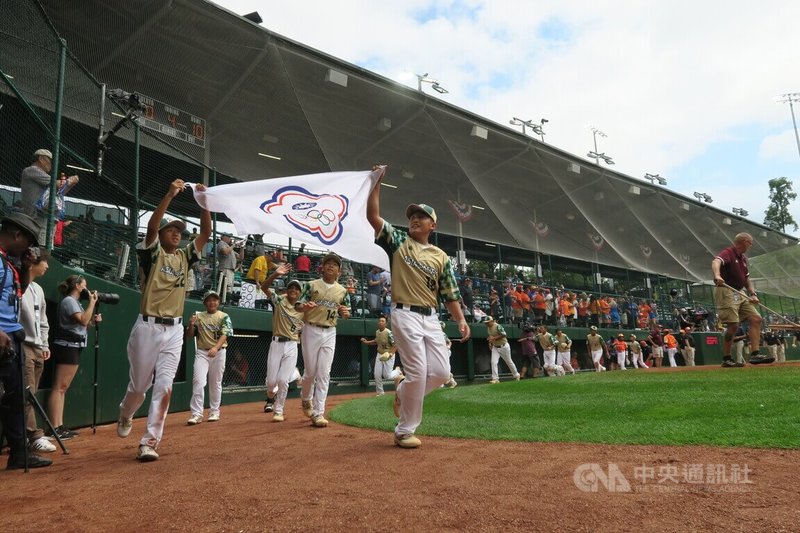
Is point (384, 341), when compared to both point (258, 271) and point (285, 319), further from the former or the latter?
point (285, 319)

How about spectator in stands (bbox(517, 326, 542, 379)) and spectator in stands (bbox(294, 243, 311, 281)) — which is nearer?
spectator in stands (bbox(294, 243, 311, 281))

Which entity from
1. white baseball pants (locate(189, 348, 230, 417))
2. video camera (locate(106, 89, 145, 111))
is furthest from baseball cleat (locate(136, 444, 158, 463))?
video camera (locate(106, 89, 145, 111))

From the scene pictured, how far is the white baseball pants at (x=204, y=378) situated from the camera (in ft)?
27.4

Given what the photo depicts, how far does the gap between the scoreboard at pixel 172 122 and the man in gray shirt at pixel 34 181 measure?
7254 mm

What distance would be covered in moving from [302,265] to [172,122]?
5298 mm

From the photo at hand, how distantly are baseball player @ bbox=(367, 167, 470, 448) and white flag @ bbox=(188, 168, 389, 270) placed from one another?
488 mm

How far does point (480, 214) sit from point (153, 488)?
20383mm

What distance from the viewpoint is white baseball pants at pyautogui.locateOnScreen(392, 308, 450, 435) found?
4805 mm

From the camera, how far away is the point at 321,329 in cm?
705

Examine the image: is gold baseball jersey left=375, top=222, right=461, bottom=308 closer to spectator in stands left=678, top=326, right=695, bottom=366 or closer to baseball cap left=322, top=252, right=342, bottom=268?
baseball cap left=322, top=252, right=342, bottom=268

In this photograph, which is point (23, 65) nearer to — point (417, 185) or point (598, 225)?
point (417, 185)

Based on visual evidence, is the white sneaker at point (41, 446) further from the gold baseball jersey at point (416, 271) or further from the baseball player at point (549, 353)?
the baseball player at point (549, 353)

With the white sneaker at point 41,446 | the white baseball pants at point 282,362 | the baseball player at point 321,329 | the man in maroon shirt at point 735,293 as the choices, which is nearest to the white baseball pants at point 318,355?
the baseball player at point 321,329

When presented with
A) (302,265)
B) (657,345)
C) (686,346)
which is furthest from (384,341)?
(686,346)
